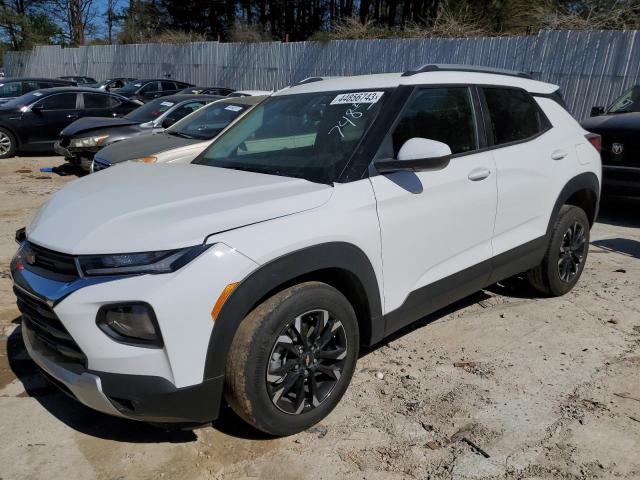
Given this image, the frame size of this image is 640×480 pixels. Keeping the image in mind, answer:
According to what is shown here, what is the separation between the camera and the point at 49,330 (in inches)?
104

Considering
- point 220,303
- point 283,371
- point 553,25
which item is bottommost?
point 283,371

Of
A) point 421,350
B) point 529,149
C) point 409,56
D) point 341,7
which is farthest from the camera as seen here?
point 341,7

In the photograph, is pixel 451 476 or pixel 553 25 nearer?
pixel 451 476

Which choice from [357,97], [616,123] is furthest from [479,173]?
[616,123]

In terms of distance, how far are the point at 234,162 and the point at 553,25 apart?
48.6 feet

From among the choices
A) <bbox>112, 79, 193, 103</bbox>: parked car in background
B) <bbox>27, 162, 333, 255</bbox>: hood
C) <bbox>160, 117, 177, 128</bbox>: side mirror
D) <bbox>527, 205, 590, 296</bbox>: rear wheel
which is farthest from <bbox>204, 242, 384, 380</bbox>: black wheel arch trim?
<bbox>112, 79, 193, 103</bbox>: parked car in background

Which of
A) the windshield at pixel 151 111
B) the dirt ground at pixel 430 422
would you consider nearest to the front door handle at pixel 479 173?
the dirt ground at pixel 430 422

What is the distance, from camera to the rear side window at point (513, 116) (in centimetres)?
402

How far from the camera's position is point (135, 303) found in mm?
2375

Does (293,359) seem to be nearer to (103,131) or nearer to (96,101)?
(103,131)

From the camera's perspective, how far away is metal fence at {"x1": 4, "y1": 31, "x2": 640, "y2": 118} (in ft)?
43.5

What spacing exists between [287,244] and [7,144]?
11.9 metres

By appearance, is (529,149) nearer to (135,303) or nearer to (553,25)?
(135,303)

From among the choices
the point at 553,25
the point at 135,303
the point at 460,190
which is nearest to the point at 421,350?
the point at 460,190
